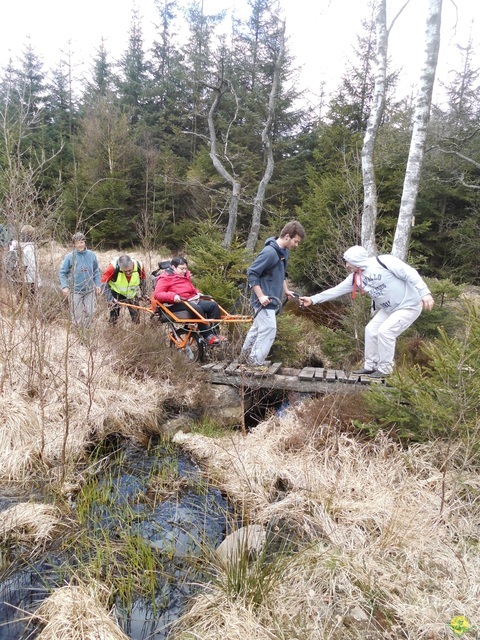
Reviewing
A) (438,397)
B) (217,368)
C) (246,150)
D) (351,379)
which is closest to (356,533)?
(438,397)

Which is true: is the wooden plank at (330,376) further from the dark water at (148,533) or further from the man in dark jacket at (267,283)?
the dark water at (148,533)

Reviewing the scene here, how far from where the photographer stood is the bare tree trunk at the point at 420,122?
6070 millimetres

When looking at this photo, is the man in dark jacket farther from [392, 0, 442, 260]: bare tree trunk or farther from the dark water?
[392, 0, 442, 260]: bare tree trunk

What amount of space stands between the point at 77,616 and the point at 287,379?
120 inches

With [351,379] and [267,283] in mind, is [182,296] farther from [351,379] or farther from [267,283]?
[351,379]

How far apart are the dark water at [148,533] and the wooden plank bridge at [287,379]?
112 centimetres

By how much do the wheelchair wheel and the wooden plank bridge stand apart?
0.51 m

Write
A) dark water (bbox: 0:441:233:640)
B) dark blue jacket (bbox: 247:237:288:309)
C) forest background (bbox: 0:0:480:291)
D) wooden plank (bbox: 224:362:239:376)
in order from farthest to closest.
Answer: forest background (bbox: 0:0:480:291)
wooden plank (bbox: 224:362:239:376)
dark blue jacket (bbox: 247:237:288:309)
dark water (bbox: 0:441:233:640)

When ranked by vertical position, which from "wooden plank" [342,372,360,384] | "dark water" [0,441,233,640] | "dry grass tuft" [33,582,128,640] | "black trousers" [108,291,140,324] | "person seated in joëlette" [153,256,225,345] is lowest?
"dark water" [0,441,233,640]

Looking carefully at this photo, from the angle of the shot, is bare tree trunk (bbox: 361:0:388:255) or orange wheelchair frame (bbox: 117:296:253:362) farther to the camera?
bare tree trunk (bbox: 361:0:388:255)

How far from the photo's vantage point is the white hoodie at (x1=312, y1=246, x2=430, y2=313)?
13.5ft

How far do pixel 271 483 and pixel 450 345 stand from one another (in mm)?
1817

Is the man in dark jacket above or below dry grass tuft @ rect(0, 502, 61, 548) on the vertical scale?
above

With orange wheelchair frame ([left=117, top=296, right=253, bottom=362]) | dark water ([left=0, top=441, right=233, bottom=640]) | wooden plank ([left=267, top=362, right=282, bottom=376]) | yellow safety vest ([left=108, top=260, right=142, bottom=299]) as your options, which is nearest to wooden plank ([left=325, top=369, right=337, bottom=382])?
wooden plank ([left=267, top=362, right=282, bottom=376])
